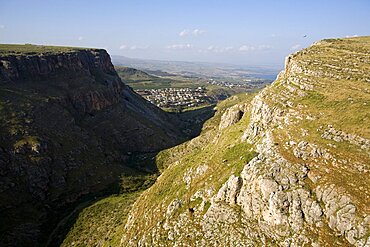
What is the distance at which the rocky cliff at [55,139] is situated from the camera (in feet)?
339

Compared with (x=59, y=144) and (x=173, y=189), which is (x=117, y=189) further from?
(x=173, y=189)

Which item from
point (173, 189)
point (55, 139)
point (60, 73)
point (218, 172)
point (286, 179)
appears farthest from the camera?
point (60, 73)

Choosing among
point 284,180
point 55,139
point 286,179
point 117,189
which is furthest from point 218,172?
point 55,139

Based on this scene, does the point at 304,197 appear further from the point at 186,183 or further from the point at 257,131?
the point at 186,183

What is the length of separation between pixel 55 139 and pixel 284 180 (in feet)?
352

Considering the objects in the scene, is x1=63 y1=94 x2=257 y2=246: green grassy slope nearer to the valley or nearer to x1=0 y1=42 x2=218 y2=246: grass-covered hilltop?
the valley

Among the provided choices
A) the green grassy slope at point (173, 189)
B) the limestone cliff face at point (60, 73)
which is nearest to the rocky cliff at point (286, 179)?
the green grassy slope at point (173, 189)

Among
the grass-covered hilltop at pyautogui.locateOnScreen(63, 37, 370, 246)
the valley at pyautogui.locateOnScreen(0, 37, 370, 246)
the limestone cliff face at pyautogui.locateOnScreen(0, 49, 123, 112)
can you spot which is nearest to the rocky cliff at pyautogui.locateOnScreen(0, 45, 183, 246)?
the limestone cliff face at pyautogui.locateOnScreen(0, 49, 123, 112)

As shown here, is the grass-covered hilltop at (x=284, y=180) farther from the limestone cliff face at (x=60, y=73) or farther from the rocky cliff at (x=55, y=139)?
the limestone cliff face at (x=60, y=73)

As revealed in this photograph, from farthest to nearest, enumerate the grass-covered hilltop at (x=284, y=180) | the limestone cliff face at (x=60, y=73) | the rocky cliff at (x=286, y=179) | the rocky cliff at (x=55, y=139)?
1. the limestone cliff face at (x=60, y=73)
2. the rocky cliff at (x=55, y=139)
3. the grass-covered hilltop at (x=284, y=180)
4. the rocky cliff at (x=286, y=179)

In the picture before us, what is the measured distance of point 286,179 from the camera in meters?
50.2

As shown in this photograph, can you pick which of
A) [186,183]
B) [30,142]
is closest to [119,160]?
[30,142]

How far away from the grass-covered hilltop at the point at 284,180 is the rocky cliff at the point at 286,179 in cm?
15

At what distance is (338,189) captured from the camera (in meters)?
44.8
